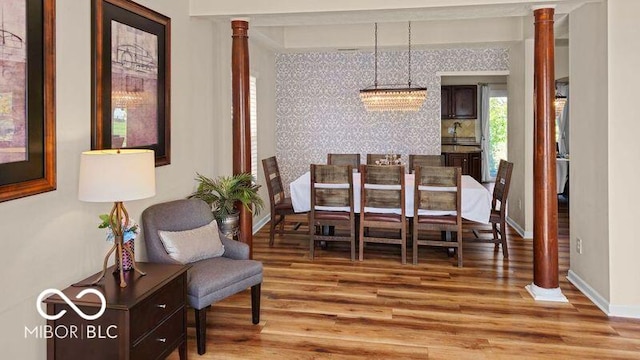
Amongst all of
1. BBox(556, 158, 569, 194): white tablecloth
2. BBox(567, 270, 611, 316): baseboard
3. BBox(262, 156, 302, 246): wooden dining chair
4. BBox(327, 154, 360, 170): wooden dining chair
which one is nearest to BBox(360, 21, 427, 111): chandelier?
BBox(327, 154, 360, 170): wooden dining chair

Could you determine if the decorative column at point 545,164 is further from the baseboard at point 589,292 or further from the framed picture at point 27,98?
the framed picture at point 27,98

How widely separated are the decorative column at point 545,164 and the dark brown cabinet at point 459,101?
280 inches

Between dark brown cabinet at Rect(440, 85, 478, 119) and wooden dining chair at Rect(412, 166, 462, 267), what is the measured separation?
643 centimetres

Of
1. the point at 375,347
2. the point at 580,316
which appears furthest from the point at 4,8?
the point at 580,316

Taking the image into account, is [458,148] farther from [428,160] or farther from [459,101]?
[428,160]

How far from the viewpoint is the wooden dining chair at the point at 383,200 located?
16.7ft

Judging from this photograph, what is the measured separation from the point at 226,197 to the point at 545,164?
2778 millimetres

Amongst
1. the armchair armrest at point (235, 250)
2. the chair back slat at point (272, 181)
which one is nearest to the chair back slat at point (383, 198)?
the chair back slat at point (272, 181)

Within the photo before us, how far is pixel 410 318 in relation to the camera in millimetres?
3629

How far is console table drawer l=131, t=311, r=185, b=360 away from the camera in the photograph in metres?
2.46

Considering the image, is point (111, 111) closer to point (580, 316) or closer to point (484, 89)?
point (580, 316)

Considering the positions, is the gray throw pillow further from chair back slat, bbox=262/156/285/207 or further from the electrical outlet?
the electrical outlet

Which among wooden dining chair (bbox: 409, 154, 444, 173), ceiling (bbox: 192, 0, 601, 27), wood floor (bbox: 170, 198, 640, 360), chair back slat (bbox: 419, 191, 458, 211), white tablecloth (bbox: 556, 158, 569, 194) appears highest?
ceiling (bbox: 192, 0, 601, 27)

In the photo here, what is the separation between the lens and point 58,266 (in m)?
2.63
